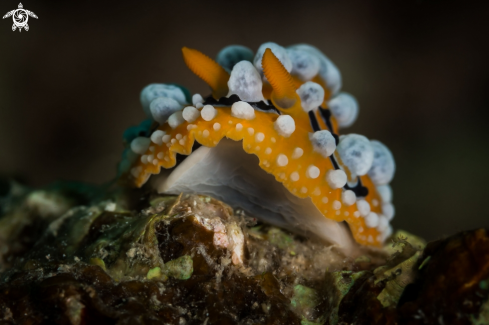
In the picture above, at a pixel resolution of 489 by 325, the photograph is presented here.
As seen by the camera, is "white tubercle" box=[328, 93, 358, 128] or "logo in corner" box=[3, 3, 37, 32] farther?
"logo in corner" box=[3, 3, 37, 32]

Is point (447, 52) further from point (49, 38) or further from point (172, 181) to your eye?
point (49, 38)

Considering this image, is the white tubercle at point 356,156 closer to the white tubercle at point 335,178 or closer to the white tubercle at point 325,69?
the white tubercle at point 335,178

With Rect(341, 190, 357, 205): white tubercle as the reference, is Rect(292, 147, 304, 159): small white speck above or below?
above

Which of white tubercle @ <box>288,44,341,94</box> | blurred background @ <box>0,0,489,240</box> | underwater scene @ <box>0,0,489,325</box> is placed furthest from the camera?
blurred background @ <box>0,0,489,240</box>

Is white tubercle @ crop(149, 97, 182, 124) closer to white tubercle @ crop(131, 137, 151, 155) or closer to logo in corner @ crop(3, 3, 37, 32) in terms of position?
white tubercle @ crop(131, 137, 151, 155)

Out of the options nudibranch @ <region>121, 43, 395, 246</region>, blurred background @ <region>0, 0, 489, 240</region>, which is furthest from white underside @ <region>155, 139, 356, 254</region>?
blurred background @ <region>0, 0, 489, 240</region>

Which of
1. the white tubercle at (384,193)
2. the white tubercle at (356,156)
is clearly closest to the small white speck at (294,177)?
the white tubercle at (356,156)

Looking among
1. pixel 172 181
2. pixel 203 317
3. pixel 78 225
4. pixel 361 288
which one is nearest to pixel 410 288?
pixel 361 288
